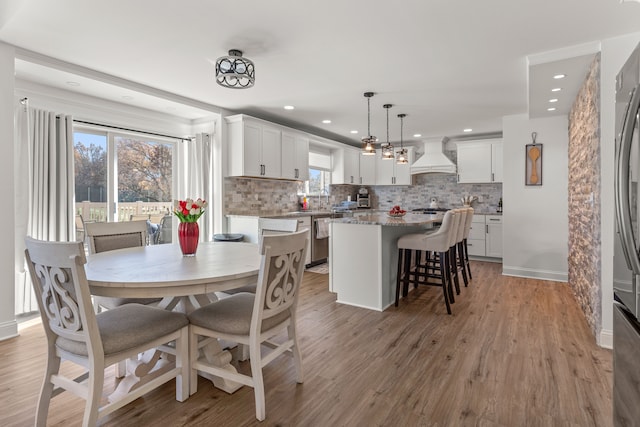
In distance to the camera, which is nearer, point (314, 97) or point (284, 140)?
point (314, 97)

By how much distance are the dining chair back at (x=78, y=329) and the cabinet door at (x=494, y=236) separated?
17.9 feet

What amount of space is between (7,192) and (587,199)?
4.76m

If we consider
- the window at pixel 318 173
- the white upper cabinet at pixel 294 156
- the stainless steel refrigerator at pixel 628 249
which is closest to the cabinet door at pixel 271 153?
the white upper cabinet at pixel 294 156

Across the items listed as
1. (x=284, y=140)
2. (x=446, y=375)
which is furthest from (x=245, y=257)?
(x=284, y=140)

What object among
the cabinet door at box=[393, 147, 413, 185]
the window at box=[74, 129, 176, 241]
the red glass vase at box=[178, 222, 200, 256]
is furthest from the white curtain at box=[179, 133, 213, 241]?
the cabinet door at box=[393, 147, 413, 185]

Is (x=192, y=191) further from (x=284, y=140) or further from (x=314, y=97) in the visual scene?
(x=314, y=97)

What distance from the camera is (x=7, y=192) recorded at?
2703mm

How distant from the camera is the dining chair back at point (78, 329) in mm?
1439

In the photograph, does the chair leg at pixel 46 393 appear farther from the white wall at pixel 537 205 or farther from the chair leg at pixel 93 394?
the white wall at pixel 537 205

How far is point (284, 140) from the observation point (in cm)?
527

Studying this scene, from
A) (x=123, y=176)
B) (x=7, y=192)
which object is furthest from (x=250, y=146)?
(x=7, y=192)

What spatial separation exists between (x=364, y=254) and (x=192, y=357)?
195 centimetres

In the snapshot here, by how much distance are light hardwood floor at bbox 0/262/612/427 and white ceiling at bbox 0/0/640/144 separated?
2.23 metres

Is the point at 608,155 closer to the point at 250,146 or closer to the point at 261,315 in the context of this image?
the point at 261,315
